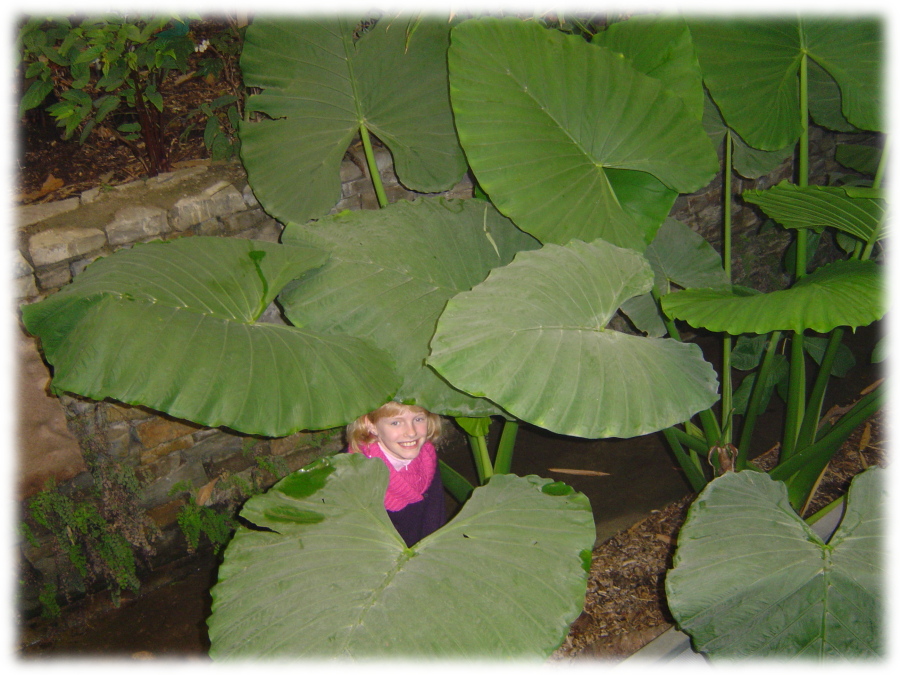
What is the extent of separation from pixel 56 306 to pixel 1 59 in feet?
3.44

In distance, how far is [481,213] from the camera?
1.74 m

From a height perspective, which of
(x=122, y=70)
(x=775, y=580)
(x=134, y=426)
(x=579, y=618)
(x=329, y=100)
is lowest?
(x=579, y=618)

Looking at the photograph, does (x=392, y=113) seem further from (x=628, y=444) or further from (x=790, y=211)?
(x=628, y=444)

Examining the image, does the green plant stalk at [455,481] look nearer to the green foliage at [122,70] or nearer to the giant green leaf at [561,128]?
the giant green leaf at [561,128]

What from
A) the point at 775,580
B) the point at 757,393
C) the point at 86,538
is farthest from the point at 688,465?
the point at 86,538

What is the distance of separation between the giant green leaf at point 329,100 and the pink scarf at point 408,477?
72cm

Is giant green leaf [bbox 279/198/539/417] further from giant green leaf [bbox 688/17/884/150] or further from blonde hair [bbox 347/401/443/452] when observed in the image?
giant green leaf [bbox 688/17/884/150]

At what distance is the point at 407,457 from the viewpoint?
164 centimetres

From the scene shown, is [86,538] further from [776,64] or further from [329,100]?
[776,64]

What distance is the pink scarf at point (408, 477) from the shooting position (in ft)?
5.55

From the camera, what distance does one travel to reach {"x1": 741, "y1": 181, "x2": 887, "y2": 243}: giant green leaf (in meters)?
1.45

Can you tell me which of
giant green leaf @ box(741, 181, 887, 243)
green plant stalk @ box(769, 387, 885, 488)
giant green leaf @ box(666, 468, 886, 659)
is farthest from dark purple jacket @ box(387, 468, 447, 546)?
giant green leaf @ box(741, 181, 887, 243)

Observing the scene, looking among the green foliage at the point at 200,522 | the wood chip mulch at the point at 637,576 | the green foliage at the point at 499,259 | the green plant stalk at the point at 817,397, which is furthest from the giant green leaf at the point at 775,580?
the green foliage at the point at 200,522

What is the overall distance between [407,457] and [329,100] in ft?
3.32
